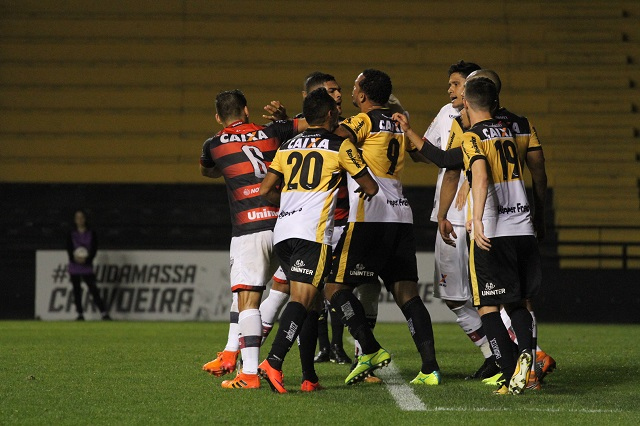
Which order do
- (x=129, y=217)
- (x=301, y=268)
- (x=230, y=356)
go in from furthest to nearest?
(x=129, y=217)
(x=230, y=356)
(x=301, y=268)

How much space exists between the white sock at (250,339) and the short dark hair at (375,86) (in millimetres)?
1707

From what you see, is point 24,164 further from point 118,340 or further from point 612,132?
point 612,132

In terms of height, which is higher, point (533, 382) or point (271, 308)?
point (271, 308)

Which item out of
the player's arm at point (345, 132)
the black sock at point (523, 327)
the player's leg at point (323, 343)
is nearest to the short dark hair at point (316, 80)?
the player's arm at point (345, 132)

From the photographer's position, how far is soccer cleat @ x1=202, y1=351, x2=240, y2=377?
772 centimetres

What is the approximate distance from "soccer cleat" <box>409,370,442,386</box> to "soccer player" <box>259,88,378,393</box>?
30.1 inches

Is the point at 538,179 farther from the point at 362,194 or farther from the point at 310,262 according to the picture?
the point at 310,262

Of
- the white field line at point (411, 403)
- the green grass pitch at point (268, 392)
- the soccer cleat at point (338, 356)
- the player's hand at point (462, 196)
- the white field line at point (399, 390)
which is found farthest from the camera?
the soccer cleat at point (338, 356)

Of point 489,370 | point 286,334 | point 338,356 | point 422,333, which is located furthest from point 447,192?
point 338,356

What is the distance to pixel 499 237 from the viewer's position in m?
6.56

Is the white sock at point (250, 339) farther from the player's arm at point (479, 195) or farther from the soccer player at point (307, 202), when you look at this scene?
the player's arm at point (479, 195)

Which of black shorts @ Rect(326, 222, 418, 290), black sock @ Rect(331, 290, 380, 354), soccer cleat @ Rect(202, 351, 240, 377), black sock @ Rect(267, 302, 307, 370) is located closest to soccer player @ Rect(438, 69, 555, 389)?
black shorts @ Rect(326, 222, 418, 290)

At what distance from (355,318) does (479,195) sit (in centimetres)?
124

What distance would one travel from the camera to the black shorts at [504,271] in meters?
6.49
